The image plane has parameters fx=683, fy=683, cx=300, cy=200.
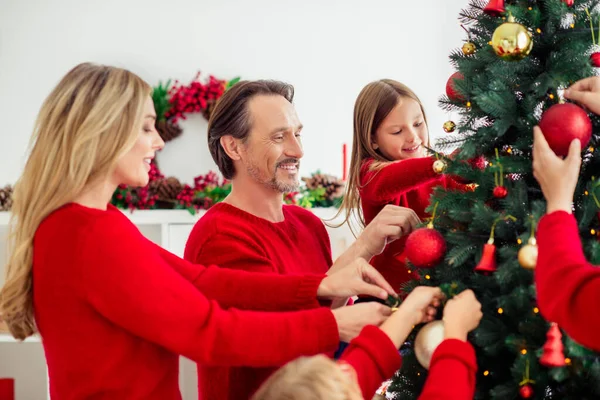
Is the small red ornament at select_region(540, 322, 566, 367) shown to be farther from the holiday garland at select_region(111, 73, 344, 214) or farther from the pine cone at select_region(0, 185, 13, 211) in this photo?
the pine cone at select_region(0, 185, 13, 211)

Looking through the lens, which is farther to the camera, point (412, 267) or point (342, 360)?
point (412, 267)

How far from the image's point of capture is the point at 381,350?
1.38 m

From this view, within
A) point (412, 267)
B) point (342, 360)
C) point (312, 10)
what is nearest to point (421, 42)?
point (312, 10)

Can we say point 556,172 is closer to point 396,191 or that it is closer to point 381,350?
point 381,350

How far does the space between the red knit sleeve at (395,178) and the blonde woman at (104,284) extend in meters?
0.51

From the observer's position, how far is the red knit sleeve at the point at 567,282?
104 cm

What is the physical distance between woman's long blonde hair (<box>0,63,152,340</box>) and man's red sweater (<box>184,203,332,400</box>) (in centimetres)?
57

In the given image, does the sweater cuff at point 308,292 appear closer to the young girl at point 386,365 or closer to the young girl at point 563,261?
the young girl at point 386,365

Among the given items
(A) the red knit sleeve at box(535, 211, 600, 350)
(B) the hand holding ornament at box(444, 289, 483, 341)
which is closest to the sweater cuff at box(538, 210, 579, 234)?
(A) the red knit sleeve at box(535, 211, 600, 350)

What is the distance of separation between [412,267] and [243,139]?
0.75m

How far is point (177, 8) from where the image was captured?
4.24 m

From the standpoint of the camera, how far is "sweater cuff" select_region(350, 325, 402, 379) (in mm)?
1371

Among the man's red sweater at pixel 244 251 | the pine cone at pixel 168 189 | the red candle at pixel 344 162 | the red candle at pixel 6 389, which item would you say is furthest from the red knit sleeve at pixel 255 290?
the red candle at pixel 344 162

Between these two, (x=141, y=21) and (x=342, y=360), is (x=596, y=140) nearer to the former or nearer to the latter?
(x=342, y=360)
